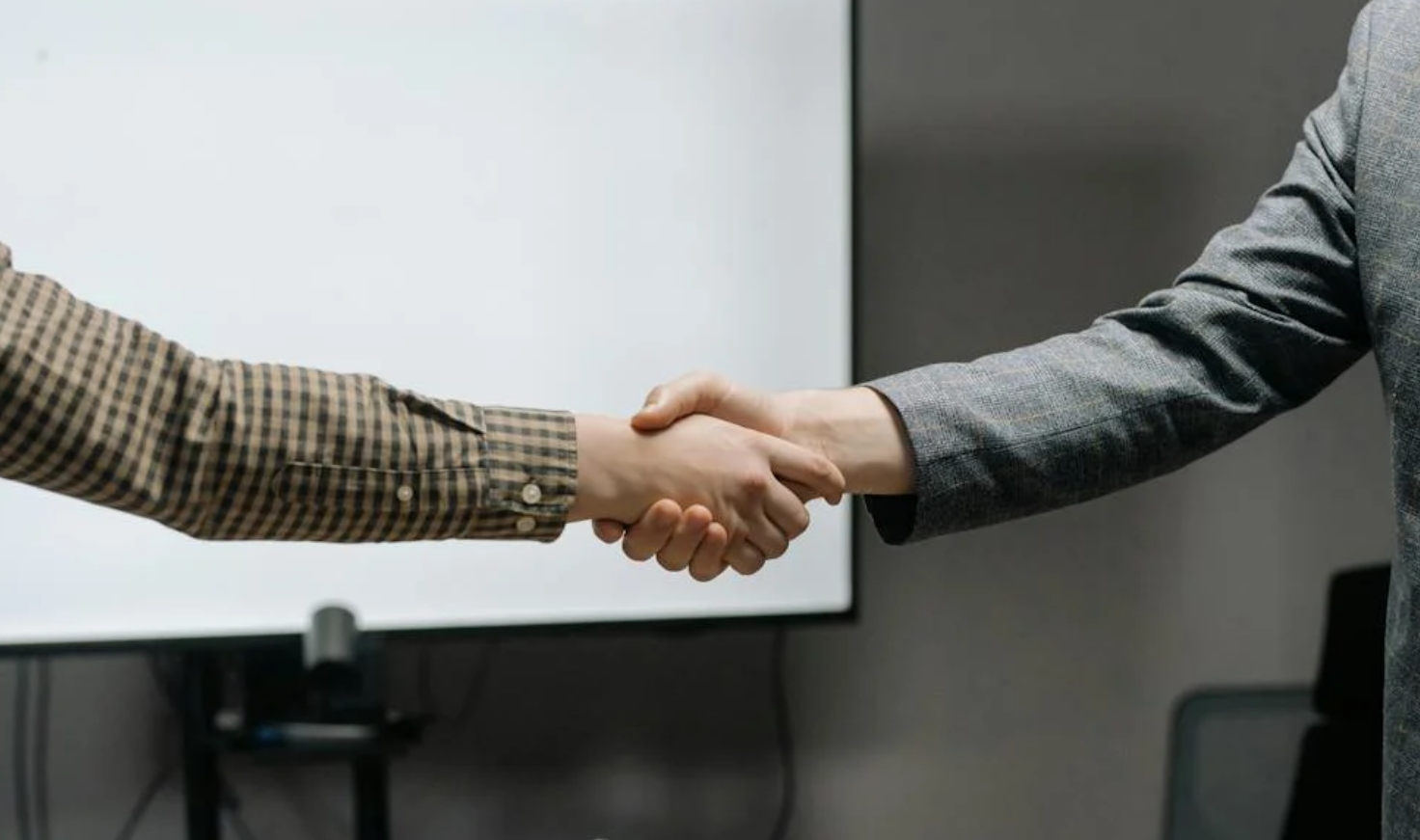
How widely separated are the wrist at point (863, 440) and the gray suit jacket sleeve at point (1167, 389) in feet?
0.06

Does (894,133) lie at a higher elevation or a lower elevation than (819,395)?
higher

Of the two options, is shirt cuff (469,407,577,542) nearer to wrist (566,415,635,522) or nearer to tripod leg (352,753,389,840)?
wrist (566,415,635,522)

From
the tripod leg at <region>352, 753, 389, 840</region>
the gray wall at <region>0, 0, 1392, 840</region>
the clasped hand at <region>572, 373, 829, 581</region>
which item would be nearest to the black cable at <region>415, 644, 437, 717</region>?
the gray wall at <region>0, 0, 1392, 840</region>

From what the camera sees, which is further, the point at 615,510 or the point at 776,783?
the point at 776,783

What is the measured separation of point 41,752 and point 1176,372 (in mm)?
1347

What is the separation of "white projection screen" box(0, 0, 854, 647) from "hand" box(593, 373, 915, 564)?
0.36 meters

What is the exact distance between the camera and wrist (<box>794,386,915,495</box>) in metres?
1.10

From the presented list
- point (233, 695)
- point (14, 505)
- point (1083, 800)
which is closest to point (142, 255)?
point (14, 505)

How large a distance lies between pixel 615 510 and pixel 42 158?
0.78m

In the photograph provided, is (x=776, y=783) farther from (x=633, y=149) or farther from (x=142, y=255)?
(x=142, y=255)

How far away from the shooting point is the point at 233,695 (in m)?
1.60

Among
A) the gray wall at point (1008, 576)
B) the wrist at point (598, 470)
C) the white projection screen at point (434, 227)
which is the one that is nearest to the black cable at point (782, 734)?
the gray wall at point (1008, 576)

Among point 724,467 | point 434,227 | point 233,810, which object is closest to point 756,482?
point 724,467

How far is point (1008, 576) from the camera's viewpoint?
1801 mm
